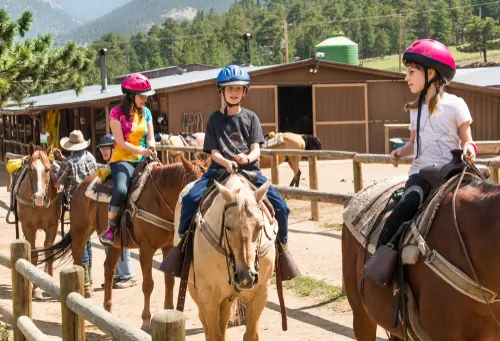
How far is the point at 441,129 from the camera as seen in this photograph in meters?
4.64

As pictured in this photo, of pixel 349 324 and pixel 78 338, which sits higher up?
pixel 78 338

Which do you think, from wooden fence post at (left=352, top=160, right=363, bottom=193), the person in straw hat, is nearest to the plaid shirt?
the person in straw hat

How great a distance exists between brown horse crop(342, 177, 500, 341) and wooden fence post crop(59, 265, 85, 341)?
198 centimetres

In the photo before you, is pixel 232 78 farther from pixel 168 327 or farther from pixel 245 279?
pixel 168 327

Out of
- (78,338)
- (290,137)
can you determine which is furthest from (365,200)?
(290,137)

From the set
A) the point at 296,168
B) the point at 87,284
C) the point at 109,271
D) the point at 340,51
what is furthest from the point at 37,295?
the point at 340,51

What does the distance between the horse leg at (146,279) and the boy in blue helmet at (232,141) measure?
6.19 ft

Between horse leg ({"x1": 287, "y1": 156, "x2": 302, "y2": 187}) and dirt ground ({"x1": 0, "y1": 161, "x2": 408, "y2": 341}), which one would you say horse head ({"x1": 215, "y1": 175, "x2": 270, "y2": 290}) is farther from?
horse leg ({"x1": 287, "y1": 156, "x2": 302, "y2": 187})

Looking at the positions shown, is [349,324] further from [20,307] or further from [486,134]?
[486,134]

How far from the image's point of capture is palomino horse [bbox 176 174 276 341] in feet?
17.4

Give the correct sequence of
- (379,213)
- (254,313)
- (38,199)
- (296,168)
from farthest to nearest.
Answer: (296,168), (38,199), (254,313), (379,213)

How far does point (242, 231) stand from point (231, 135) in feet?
3.70

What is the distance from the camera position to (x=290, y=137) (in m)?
21.9

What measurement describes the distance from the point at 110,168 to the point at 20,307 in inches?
94.3
